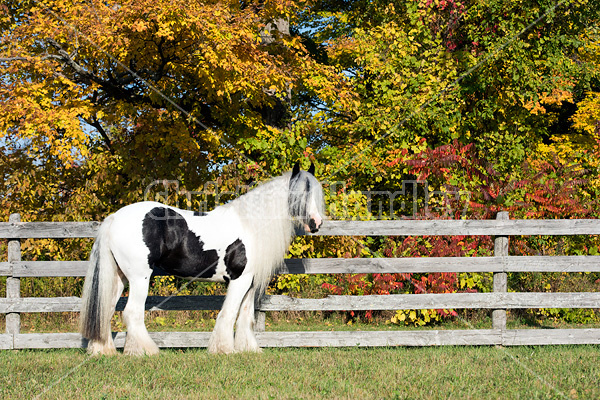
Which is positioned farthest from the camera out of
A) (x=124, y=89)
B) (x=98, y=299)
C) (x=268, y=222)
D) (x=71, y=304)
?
(x=124, y=89)

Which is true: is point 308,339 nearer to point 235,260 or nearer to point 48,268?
point 235,260

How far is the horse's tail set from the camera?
225 inches

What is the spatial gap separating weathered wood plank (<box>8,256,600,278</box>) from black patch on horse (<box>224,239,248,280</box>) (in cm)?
57

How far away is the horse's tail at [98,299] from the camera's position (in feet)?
18.7

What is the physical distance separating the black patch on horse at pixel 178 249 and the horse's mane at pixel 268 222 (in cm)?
50

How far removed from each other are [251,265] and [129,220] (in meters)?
1.45

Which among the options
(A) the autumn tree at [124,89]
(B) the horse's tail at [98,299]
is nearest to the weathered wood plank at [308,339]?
(B) the horse's tail at [98,299]

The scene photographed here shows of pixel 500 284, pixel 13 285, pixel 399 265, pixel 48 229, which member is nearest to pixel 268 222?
pixel 399 265

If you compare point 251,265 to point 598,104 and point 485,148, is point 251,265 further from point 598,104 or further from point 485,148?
point 598,104

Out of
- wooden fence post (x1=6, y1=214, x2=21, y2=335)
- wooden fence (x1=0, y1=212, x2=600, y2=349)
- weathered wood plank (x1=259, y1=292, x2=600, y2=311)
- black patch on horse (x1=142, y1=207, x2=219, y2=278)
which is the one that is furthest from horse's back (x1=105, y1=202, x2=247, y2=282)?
wooden fence post (x1=6, y1=214, x2=21, y2=335)

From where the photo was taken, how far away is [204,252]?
6.05m

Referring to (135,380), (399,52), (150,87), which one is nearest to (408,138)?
(399,52)

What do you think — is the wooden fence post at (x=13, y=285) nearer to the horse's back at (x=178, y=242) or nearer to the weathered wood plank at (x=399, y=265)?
the weathered wood plank at (x=399, y=265)

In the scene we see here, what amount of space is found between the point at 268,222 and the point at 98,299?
203 centimetres
